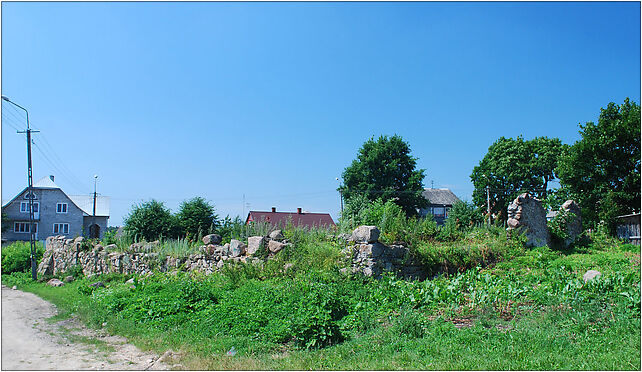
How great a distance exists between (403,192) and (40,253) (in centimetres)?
2396

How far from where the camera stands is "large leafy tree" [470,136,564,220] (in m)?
33.8

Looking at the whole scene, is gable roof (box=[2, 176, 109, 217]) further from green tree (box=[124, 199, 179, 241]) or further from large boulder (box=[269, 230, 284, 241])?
large boulder (box=[269, 230, 284, 241])

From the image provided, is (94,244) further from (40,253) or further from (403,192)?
→ (403,192)

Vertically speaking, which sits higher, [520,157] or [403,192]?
[520,157]

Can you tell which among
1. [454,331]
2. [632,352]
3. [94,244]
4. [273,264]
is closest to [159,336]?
[273,264]

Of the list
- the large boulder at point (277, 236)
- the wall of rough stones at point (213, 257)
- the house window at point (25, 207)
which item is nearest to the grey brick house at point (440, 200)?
the wall of rough stones at point (213, 257)

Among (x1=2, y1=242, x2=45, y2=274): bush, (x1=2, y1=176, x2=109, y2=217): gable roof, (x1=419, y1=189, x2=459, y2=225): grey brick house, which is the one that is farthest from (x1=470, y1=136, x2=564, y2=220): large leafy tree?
(x1=2, y1=176, x2=109, y2=217): gable roof

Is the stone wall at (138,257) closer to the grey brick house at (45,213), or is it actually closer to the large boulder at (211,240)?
the large boulder at (211,240)

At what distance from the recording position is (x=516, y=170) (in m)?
34.0

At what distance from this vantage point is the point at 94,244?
58.9 feet

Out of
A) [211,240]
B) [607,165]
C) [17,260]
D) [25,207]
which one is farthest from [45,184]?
[607,165]

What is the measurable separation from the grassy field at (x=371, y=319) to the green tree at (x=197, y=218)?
5629 mm

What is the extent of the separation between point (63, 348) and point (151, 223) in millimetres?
10157

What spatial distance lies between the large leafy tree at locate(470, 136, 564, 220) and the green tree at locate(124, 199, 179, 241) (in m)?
24.3
